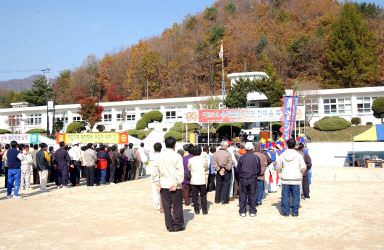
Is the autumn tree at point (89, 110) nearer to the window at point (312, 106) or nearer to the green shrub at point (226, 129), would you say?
the green shrub at point (226, 129)

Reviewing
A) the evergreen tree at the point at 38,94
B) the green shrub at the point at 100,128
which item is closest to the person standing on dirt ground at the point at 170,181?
the green shrub at the point at 100,128

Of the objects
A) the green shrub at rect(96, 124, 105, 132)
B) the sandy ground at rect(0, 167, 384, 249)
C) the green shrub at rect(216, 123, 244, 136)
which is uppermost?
the green shrub at rect(96, 124, 105, 132)

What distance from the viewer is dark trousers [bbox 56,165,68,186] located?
12164mm

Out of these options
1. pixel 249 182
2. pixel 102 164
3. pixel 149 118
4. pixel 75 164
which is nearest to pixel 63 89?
pixel 149 118

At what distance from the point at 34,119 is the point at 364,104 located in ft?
140

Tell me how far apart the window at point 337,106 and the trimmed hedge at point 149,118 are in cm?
1829

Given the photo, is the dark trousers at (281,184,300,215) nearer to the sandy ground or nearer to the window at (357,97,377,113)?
the sandy ground

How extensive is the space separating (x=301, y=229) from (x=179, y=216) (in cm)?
223

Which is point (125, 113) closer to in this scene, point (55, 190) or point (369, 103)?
point (369, 103)

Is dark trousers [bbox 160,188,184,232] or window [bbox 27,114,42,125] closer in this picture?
dark trousers [bbox 160,188,184,232]

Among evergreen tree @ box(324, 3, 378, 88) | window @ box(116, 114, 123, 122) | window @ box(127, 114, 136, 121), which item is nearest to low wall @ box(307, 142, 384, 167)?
evergreen tree @ box(324, 3, 378, 88)

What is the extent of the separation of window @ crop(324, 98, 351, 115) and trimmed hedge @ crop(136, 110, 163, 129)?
18.3 metres

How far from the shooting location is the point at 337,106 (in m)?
35.3

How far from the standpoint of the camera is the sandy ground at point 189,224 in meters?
5.47
